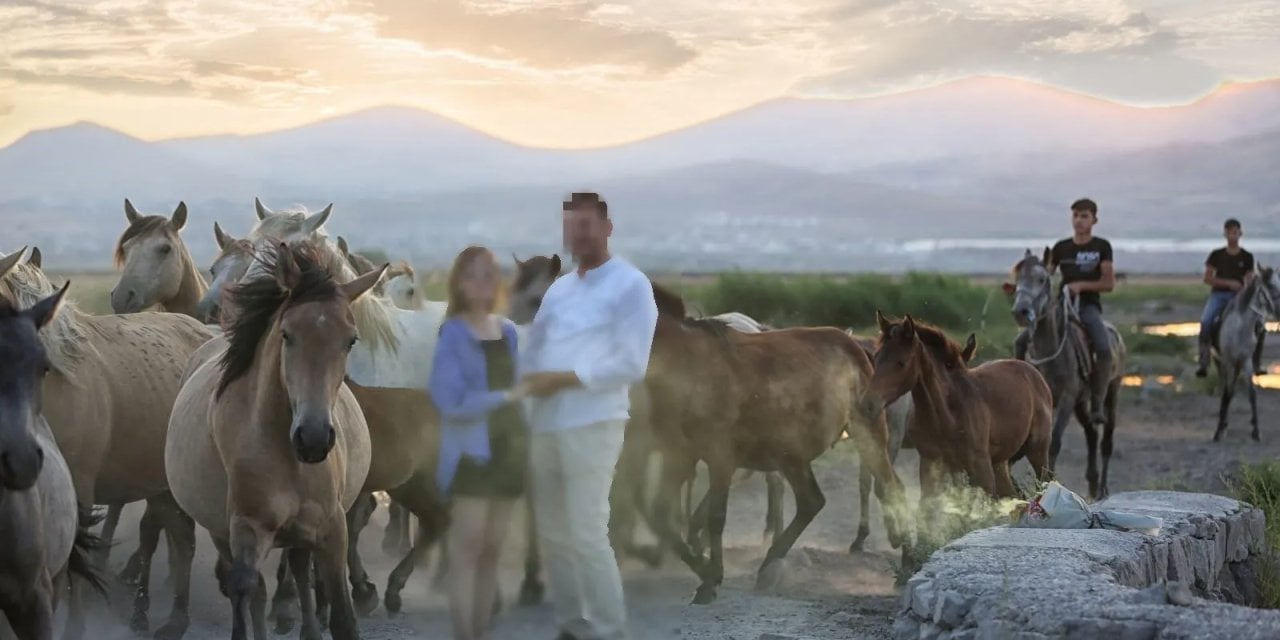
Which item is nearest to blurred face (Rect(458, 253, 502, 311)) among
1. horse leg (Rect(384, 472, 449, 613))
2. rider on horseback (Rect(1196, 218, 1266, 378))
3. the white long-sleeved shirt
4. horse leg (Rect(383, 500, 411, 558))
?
the white long-sleeved shirt

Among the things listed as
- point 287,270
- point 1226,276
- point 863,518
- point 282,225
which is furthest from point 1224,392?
point 287,270

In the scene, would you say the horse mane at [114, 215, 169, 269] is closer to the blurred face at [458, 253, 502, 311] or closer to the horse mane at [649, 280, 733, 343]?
the horse mane at [649, 280, 733, 343]

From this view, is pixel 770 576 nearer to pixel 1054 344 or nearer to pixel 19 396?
pixel 1054 344

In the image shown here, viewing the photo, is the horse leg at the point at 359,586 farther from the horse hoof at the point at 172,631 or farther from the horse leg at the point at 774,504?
the horse leg at the point at 774,504

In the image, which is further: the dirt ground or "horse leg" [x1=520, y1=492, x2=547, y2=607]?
"horse leg" [x1=520, y1=492, x2=547, y2=607]

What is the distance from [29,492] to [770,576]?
5.06 metres

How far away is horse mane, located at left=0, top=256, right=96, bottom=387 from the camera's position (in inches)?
321

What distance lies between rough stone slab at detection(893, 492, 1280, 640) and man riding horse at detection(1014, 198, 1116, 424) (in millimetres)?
5201

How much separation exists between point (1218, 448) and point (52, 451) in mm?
14510

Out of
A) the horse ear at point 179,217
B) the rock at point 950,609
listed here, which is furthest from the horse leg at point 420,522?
the rock at point 950,609

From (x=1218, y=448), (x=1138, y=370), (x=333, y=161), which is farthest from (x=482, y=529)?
(x=1138, y=370)

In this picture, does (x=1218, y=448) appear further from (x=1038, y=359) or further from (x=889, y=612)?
(x=889, y=612)

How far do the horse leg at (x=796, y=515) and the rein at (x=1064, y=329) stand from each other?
416 centimetres

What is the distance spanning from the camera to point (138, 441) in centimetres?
870
